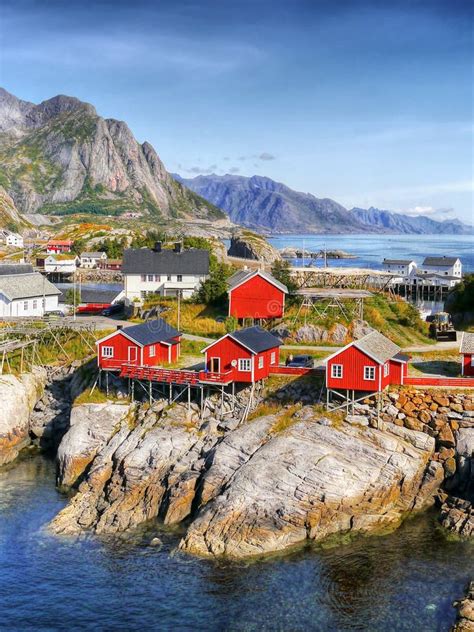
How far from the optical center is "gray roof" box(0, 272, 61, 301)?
233 ft

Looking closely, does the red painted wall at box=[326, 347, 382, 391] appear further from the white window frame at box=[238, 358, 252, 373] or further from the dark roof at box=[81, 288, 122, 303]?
the dark roof at box=[81, 288, 122, 303]

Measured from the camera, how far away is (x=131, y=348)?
5116cm

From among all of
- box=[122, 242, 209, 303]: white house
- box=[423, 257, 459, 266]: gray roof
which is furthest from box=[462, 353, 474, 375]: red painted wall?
box=[423, 257, 459, 266]: gray roof

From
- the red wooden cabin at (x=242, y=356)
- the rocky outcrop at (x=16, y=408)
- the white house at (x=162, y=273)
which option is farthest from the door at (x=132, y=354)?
the white house at (x=162, y=273)

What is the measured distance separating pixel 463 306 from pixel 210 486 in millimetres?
55437

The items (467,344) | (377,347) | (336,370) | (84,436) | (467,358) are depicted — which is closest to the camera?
(336,370)

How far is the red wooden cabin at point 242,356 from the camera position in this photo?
47000mm

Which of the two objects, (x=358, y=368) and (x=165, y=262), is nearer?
(x=358, y=368)

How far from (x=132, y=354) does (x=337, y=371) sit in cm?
1573

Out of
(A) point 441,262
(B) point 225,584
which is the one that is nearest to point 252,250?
(A) point 441,262

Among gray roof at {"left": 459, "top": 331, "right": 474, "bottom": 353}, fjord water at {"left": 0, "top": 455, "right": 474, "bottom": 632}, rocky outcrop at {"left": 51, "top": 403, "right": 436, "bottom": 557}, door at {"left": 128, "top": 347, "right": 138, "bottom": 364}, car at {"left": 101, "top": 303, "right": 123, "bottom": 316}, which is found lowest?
fjord water at {"left": 0, "top": 455, "right": 474, "bottom": 632}

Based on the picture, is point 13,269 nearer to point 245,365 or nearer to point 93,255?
point 245,365

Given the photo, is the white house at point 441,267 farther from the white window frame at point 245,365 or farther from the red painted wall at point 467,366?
the white window frame at point 245,365

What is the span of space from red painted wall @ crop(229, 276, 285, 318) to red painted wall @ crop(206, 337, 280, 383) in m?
13.3
